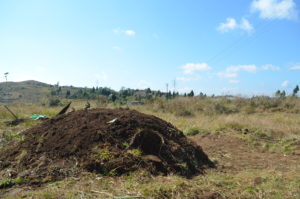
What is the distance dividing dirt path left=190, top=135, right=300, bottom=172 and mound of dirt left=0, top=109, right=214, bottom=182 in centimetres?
67

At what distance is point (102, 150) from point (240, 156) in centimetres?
356

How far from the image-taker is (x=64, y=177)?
338 centimetres

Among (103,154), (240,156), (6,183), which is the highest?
(103,154)

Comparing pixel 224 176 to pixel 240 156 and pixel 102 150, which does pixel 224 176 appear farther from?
pixel 102 150

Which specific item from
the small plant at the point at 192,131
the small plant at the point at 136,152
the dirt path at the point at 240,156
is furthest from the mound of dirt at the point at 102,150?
the small plant at the point at 192,131

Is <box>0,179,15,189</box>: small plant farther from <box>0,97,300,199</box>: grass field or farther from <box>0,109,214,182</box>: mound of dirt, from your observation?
<box>0,109,214,182</box>: mound of dirt

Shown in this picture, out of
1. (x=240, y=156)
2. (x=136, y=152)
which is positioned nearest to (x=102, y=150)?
(x=136, y=152)

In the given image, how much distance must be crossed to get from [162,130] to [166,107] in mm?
10738

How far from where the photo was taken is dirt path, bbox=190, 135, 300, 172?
4902 mm

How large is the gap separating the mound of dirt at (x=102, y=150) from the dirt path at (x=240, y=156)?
67cm

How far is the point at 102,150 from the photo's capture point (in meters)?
3.92

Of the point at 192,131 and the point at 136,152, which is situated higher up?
the point at 136,152

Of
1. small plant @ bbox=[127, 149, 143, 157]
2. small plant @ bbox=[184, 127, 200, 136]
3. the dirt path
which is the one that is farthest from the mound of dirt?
small plant @ bbox=[184, 127, 200, 136]

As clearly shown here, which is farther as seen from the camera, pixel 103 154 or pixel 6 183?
pixel 103 154
